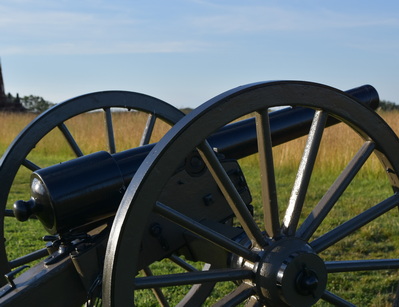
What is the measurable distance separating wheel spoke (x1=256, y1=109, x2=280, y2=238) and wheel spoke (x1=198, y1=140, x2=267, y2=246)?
71mm

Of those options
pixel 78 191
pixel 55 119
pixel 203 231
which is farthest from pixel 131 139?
pixel 203 231

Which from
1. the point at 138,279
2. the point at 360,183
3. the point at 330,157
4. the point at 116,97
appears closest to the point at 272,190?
the point at 138,279

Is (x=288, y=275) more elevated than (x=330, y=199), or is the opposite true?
(x=330, y=199)

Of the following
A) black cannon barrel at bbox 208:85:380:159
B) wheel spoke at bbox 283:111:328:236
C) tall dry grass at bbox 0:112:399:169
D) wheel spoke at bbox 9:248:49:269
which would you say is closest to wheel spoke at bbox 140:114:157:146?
black cannon barrel at bbox 208:85:380:159

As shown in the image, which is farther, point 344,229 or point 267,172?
point 344,229

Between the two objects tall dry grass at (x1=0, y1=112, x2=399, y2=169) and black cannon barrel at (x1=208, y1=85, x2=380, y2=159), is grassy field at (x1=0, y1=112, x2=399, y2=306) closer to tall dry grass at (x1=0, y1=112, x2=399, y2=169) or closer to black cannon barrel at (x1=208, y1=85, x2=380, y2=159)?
tall dry grass at (x1=0, y1=112, x2=399, y2=169)

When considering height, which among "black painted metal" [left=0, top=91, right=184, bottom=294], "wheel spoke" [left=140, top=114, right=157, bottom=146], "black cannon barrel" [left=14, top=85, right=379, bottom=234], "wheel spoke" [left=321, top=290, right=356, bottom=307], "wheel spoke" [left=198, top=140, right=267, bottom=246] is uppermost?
"black painted metal" [left=0, top=91, right=184, bottom=294]

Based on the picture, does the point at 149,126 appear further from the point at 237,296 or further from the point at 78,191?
the point at 237,296

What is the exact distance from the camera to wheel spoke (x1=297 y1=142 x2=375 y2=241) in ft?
9.61

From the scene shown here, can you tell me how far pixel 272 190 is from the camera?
2809mm

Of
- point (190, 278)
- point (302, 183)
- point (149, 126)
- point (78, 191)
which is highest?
point (149, 126)

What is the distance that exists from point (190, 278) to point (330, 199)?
29.7 inches

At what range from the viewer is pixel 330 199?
9.76ft

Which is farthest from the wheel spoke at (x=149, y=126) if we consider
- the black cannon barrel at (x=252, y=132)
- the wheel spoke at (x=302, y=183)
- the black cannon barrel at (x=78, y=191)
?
the wheel spoke at (x=302, y=183)
